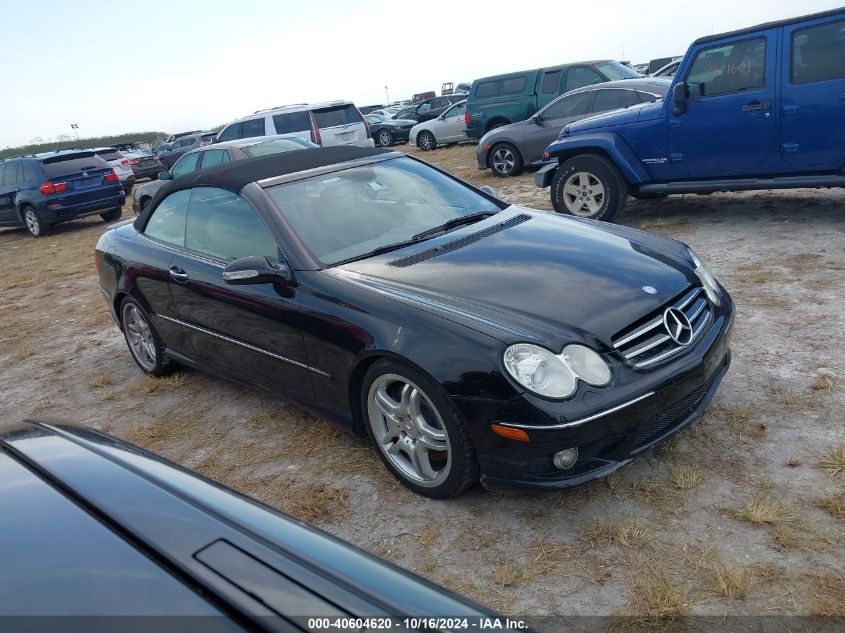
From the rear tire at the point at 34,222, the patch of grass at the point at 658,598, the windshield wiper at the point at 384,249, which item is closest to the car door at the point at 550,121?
the windshield wiper at the point at 384,249

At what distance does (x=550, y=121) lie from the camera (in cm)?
1207

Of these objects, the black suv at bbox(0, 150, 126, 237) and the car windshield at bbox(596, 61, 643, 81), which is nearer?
the car windshield at bbox(596, 61, 643, 81)

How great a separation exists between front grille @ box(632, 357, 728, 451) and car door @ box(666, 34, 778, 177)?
14.1ft

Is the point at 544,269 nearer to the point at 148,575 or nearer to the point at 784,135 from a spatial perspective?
the point at 148,575

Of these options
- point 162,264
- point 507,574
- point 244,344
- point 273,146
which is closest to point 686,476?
point 507,574

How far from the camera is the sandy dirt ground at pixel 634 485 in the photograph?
257 cm

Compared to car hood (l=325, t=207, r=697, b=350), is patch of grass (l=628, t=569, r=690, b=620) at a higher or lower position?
lower

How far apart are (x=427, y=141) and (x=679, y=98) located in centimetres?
1487

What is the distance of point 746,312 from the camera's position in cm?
497

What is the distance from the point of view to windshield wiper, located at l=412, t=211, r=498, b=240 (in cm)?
399

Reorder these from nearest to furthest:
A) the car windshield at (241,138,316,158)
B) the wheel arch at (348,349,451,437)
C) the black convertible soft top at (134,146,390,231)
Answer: the wheel arch at (348,349,451,437), the black convertible soft top at (134,146,390,231), the car windshield at (241,138,316,158)

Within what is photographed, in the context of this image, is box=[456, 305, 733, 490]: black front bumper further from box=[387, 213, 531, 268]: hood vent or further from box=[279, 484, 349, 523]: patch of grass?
box=[387, 213, 531, 268]: hood vent

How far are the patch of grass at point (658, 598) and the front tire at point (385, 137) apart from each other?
81.5 feet

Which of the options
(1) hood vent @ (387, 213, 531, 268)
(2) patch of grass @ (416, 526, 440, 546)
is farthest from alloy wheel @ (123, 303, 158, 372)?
(2) patch of grass @ (416, 526, 440, 546)
